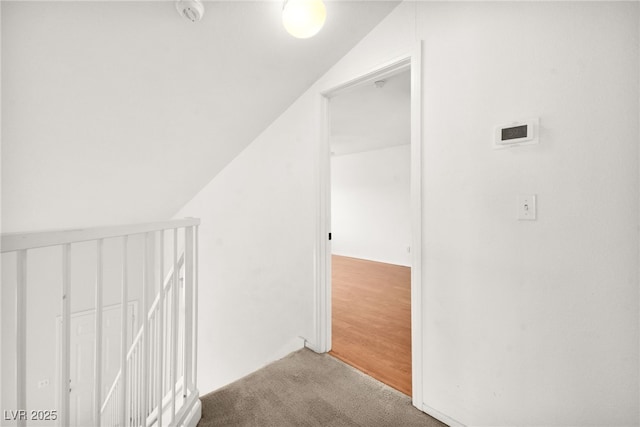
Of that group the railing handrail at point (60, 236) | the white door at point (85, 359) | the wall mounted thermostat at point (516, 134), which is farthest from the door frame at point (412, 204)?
the white door at point (85, 359)

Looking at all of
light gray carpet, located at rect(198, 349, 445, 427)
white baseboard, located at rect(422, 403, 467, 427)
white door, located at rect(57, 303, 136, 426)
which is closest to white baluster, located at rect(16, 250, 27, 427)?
light gray carpet, located at rect(198, 349, 445, 427)

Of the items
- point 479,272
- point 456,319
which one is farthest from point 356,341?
point 479,272

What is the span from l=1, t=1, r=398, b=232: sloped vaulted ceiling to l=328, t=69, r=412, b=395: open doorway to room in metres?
0.50

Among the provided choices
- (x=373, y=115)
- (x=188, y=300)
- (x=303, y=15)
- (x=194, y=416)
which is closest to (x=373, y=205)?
(x=373, y=115)

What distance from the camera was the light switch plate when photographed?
4.09 feet

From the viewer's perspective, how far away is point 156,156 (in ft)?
7.53

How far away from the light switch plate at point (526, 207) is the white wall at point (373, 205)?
4.01 m

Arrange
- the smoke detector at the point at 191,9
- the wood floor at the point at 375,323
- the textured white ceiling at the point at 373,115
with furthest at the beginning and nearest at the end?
1. the textured white ceiling at the point at 373,115
2. the wood floor at the point at 375,323
3. the smoke detector at the point at 191,9

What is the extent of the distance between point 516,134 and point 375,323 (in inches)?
84.1

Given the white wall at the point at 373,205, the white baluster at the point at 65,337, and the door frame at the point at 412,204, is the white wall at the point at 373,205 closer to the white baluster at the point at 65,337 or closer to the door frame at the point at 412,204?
the door frame at the point at 412,204

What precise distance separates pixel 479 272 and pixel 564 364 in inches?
18.7

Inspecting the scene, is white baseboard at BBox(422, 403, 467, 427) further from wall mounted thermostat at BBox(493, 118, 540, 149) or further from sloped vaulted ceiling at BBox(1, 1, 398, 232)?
sloped vaulted ceiling at BBox(1, 1, 398, 232)

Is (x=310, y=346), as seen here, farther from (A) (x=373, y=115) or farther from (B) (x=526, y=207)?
(A) (x=373, y=115)

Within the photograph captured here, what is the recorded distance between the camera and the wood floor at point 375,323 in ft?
6.64
